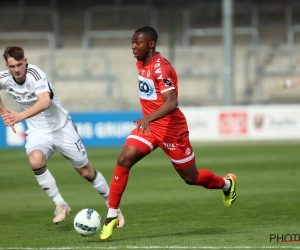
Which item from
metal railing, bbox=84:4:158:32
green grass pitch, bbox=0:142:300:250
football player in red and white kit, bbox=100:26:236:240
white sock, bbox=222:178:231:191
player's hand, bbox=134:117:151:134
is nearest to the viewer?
player's hand, bbox=134:117:151:134

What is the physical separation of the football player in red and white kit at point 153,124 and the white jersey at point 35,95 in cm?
145

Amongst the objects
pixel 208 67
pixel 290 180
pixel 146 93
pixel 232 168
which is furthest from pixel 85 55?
pixel 146 93

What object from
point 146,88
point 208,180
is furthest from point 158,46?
point 146,88

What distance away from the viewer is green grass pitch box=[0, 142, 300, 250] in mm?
7375

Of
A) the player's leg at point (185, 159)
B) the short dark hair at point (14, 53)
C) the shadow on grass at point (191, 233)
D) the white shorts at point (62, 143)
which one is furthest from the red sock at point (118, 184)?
the short dark hair at point (14, 53)

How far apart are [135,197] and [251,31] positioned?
1948 cm

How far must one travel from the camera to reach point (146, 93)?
25.9 feet

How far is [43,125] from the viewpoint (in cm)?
908

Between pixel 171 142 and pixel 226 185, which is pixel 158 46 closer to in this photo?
pixel 226 185

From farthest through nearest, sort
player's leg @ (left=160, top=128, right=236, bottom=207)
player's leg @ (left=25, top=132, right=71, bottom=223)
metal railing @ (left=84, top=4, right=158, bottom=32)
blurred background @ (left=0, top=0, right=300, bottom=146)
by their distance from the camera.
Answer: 1. metal railing @ (left=84, top=4, right=158, bottom=32)
2. blurred background @ (left=0, top=0, right=300, bottom=146)
3. player's leg @ (left=25, top=132, right=71, bottom=223)
4. player's leg @ (left=160, top=128, right=236, bottom=207)

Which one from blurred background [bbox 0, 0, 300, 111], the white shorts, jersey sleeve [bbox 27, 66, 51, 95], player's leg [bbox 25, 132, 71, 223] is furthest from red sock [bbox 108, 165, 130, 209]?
blurred background [bbox 0, 0, 300, 111]

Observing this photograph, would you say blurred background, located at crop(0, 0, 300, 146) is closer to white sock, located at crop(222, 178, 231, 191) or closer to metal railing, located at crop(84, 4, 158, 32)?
metal railing, located at crop(84, 4, 158, 32)

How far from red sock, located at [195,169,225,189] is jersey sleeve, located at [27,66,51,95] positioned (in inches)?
84.0

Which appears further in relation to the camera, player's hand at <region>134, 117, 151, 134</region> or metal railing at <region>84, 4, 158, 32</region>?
metal railing at <region>84, 4, 158, 32</region>
